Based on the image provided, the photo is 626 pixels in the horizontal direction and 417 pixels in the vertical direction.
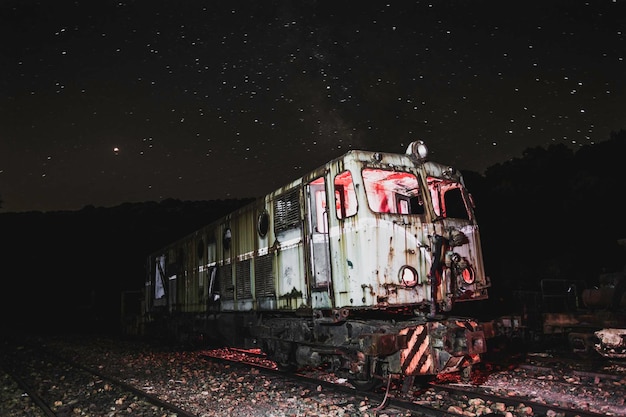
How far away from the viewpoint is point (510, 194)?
91.2ft

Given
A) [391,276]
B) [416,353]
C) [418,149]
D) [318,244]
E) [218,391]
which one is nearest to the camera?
[416,353]

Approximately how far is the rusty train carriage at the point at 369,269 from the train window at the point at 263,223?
0.13 feet

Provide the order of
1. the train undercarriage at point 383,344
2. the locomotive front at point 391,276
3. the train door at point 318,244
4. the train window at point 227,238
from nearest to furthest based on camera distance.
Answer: the train undercarriage at point 383,344 → the locomotive front at point 391,276 → the train door at point 318,244 → the train window at point 227,238

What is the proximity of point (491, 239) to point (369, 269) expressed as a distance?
21.5 m

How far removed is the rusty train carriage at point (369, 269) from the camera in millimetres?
6387

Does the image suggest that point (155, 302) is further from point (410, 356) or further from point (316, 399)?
point (410, 356)

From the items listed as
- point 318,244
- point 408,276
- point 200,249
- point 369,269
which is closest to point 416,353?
point 408,276

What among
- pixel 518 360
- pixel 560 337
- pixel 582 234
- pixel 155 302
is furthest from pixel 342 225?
pixel 582 234

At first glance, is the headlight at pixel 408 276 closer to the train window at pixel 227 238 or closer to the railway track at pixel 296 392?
the railway track at pixel 296 392

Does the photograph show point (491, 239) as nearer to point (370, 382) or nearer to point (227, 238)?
point (227, 238)

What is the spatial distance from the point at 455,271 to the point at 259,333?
4.00 meters

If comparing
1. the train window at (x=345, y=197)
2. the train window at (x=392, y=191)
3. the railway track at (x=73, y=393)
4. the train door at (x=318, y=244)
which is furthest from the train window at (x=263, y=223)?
the railway track at (x=73, y=393)

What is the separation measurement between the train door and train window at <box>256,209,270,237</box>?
163 cm

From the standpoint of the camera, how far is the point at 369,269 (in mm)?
6426
